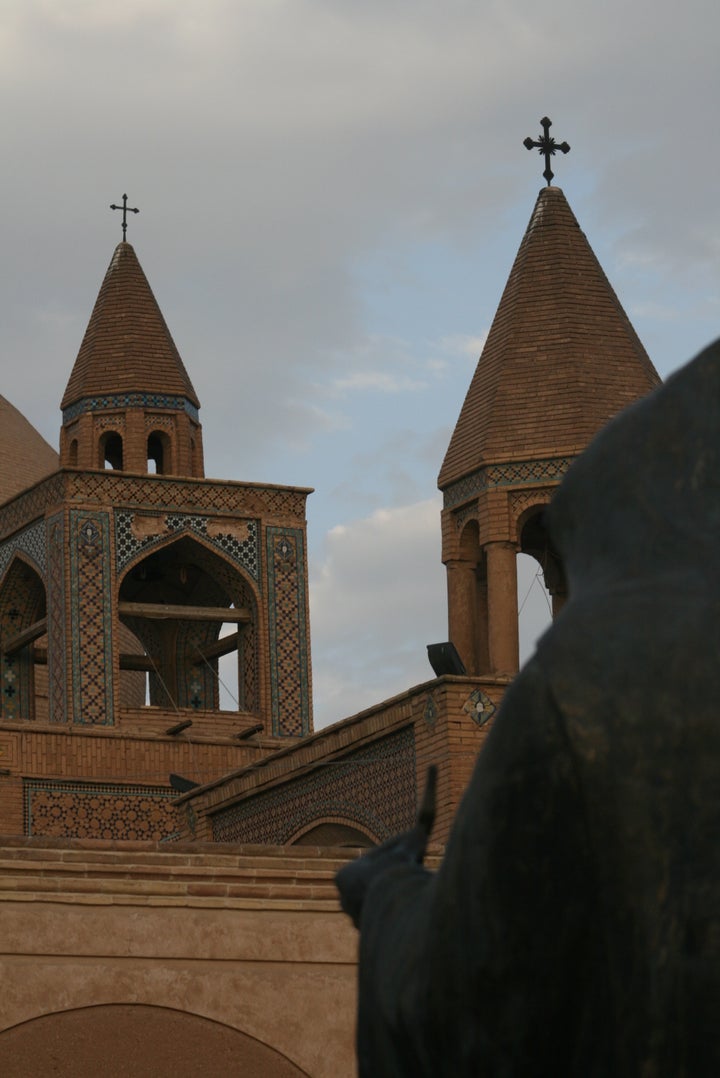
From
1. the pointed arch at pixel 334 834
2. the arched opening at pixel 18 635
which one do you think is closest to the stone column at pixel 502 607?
the pointed arch at pixel 334 834

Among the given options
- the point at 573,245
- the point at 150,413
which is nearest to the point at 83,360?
the point at 150,413

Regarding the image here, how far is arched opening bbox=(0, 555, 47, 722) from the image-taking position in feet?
65.4

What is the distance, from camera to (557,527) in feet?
5.44

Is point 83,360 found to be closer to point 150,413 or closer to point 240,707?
point 150,413

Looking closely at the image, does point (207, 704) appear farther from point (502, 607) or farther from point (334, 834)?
point (334, 834)

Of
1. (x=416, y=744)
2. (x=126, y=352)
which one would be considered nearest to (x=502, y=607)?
(x=416, y=744)

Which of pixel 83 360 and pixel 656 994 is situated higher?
pixel 83 360

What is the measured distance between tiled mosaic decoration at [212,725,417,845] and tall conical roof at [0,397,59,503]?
419 inches

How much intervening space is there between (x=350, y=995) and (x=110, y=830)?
295 inches

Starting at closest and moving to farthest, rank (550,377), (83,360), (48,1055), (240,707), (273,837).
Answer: (48,1055)
(273,837)
(550,377)
(240,707)
(83,360)

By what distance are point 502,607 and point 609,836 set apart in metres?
14.8

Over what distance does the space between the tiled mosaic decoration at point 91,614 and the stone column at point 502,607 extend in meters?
3.48

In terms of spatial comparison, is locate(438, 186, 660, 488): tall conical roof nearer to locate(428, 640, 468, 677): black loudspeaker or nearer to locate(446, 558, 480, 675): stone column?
locate(446, 558, 480, 675): stone column

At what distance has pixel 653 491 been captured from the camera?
157 cm
